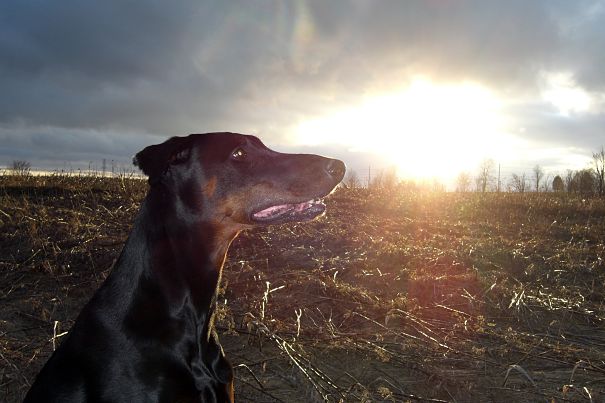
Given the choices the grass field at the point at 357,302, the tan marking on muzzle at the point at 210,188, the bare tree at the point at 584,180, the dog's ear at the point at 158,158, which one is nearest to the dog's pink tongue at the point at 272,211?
the tan marking on muzzle at the point at 210,188

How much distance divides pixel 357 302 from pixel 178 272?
2969mm

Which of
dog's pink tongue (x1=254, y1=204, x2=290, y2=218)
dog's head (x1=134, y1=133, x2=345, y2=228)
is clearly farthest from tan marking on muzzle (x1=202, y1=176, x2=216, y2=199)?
dog's pink tongue (x1=254, y1=204, x2=290, y2=218)

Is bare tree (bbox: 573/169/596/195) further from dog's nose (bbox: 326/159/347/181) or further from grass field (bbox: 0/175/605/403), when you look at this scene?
dog's nose (bbox: 326/159/347/181)

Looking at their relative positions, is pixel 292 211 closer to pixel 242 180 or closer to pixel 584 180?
pixel 242 180

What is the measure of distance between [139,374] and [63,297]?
339cm

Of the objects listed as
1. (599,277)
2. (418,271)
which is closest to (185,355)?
(418,271)

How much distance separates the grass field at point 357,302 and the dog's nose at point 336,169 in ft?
5.22

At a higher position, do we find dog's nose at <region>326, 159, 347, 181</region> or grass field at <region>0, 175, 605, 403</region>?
dog's nose at <region>326, 159, 347, 181</region>

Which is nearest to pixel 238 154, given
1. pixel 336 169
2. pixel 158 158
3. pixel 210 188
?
pixel 210 188

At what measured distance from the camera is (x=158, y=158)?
3.04m

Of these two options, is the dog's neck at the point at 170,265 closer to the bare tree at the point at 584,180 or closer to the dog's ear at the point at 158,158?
the dog's ear at the point at 158,158

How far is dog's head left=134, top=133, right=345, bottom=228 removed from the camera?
315cm

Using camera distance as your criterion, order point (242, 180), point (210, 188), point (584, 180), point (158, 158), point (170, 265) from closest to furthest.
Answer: point (170, 265)
point (158, 158)
point (210, 188)
point (242, 180)
point (584, 180)

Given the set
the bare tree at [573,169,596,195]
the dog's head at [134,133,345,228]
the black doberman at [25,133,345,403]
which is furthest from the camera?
the bare tree at [573,169,596,195]
